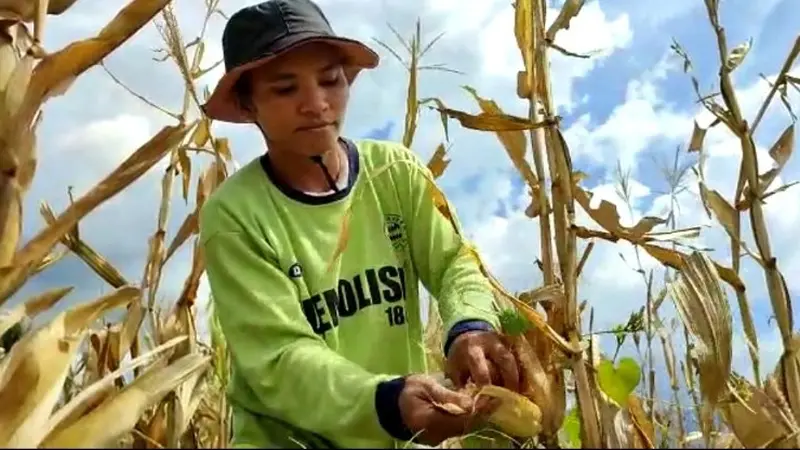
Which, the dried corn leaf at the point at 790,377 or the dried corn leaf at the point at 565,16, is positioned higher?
the dried corn leaf at the point at 565,16

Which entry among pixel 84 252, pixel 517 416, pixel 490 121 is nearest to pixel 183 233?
pixel 84 252

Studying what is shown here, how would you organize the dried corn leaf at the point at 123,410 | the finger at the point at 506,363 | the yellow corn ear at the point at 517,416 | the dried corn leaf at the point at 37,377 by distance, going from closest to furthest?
the dried corn leaf at the point at 123,410 < the dried corn leaf at the point at 37,377 < the yellow corn ear at the point at 517,416 < the finger at the point at 506,363

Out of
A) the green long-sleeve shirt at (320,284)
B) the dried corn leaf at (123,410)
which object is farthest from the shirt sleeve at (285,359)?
the dried corn leaf at (123,410)

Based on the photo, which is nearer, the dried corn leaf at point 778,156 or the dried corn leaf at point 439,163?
the dried corn leaf at point 778,156

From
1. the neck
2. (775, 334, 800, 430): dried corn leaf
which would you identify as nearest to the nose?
the neck

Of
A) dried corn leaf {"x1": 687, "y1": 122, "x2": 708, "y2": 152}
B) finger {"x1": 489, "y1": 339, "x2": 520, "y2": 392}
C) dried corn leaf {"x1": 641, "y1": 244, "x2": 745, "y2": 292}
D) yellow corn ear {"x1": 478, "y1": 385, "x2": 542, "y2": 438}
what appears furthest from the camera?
dried corn leaf {"x1": 687, "y1": 122, "x2": 708, "y2": 152}

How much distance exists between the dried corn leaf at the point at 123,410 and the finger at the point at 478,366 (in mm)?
320

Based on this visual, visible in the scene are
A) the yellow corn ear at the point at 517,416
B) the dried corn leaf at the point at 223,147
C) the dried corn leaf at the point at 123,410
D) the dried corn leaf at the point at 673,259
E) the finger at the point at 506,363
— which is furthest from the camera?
the dried corn leaf at the point at 223,147

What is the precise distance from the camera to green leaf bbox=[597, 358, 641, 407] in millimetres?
1064

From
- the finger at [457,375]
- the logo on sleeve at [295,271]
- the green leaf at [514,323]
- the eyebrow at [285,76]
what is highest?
the eyebrow at [285,76]

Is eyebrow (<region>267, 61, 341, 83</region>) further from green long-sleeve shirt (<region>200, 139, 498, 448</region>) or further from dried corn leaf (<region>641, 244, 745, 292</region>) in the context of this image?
dried corn leaf (<region>641, 244, 745, 292</region>)

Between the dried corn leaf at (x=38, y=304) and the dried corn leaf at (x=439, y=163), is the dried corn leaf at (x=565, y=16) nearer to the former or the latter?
the dried corn leaf at (x=439, y=163)

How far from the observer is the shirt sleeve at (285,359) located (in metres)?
1.10

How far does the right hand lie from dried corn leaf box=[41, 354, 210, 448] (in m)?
0.22
